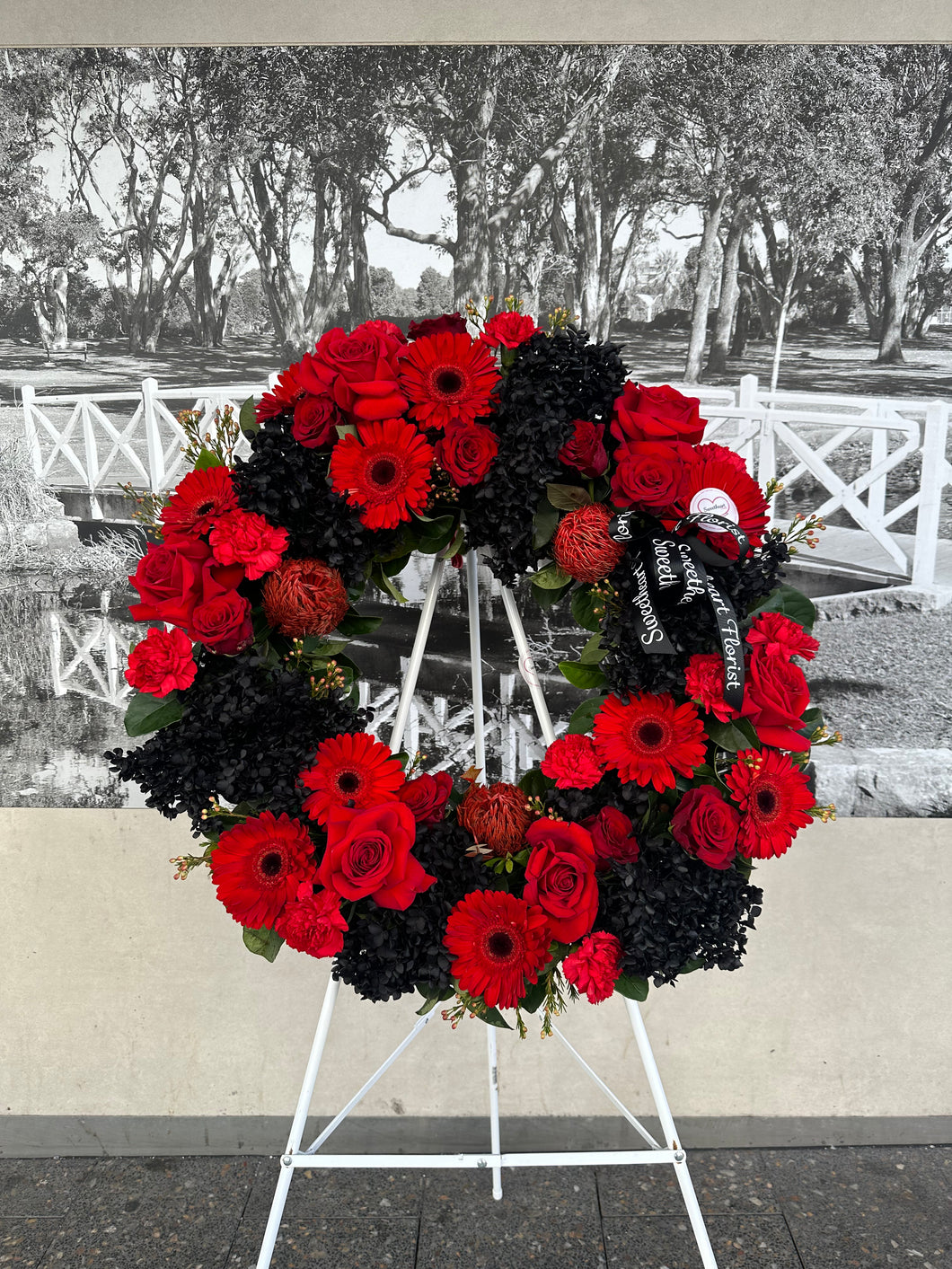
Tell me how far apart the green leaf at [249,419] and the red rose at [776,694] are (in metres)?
0.71

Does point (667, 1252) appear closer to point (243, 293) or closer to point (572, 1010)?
point (572, 1010)

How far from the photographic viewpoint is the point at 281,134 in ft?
5.71

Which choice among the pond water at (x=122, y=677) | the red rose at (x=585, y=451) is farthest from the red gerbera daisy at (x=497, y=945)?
the pond water at (x=122, y=677)

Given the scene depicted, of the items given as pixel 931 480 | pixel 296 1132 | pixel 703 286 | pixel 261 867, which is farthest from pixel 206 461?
pixel 931 480

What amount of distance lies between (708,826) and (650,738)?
0.12 metres

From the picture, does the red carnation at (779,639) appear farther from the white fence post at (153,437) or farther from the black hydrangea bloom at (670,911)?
the white fence post at (153,437)

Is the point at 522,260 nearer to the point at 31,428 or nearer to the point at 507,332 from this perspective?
the point at 507,332

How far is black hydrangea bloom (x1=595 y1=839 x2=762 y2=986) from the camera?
3.43ft

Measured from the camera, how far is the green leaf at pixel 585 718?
1.22 metres

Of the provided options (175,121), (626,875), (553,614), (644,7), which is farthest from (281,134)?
(626,875)

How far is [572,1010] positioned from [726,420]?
4.20 feet

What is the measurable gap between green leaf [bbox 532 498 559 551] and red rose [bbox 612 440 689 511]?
0.28ft

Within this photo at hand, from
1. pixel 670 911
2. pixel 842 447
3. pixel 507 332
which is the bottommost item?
pixel 670 911

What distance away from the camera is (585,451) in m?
1.10
